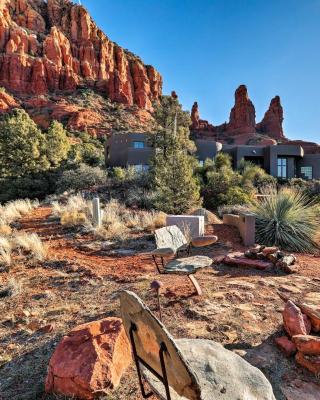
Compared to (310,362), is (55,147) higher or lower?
higher

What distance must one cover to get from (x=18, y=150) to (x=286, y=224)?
21356 mm

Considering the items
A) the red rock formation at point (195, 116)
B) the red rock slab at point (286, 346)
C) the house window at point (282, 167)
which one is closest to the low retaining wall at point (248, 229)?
the red rock slab at point (286, 346)

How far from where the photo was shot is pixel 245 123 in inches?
2857

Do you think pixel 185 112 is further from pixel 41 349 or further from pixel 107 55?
pixel 107 55

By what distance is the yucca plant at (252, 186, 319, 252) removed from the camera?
668cm

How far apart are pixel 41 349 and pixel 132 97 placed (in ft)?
225

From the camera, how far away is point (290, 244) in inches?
260

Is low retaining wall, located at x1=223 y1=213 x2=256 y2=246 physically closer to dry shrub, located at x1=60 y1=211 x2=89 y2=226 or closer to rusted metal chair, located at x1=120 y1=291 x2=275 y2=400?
dry shrub, located at x1=60 y1=211 x2=89 y2=226

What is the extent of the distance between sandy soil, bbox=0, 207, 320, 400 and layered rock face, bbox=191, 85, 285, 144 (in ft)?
233

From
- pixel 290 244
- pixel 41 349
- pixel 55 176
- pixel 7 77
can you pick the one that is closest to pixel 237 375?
pixel 41 349

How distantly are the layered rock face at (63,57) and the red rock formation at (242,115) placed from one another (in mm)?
22412

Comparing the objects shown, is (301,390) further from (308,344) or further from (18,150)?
(18,150)

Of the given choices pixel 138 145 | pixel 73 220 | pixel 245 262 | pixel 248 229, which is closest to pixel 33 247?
pixel 73 220

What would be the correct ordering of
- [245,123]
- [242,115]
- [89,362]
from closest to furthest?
1. [89,362]
2. [245,123]
3. [242,115]
